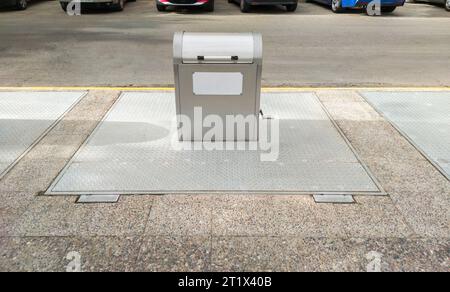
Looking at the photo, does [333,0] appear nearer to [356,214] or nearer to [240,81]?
[240,81]

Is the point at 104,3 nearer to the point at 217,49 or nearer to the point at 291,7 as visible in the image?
the point at 291,7

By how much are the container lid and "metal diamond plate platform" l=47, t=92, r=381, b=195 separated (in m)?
0.93

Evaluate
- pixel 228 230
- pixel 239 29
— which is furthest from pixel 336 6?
pixel 228 230

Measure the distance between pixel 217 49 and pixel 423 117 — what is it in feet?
9.66

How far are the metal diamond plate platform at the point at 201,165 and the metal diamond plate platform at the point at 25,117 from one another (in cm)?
63

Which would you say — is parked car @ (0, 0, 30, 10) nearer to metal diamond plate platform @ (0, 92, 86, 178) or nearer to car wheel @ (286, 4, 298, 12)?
car wheel @ (286, 4, 298, 12)

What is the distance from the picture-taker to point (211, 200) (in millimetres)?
3279

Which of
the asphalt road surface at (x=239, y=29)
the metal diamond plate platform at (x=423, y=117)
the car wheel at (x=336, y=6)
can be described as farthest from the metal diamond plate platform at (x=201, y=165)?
the car wheel at (x=336, y=6)

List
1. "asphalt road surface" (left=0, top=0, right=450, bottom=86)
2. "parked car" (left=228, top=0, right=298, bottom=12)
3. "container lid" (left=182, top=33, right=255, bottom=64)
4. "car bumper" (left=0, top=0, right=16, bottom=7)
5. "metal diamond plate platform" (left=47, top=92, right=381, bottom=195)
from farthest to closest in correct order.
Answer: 1. "car bumper" (left=0, top=0, right=16, bottom=7)
2. "parked car" (left=228, top=0, right=298, bottom=12)
3. "asphalt road surface" (left=0, top=0, right=450, bottom=86)
4. "container lid" (left=182, top=33, right=255, bottom=64)
5. "metal diamond plate platform" (left=47, top=92, right=381, bottom=195)

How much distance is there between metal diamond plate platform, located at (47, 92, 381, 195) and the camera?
3.46 metres

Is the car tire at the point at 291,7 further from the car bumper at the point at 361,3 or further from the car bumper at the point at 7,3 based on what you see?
the car bumper at the point at 7,3

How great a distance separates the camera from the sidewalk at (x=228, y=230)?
2648 millimetres

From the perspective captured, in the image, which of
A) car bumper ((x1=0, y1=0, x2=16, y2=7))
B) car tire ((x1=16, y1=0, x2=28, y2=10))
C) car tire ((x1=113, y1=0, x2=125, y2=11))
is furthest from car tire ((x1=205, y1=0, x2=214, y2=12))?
car bumper ((x1=0, y1=0, x2=16, y2=7))

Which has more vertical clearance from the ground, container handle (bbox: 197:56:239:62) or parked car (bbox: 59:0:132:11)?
container handle (bbox: 197:56:239:62)
